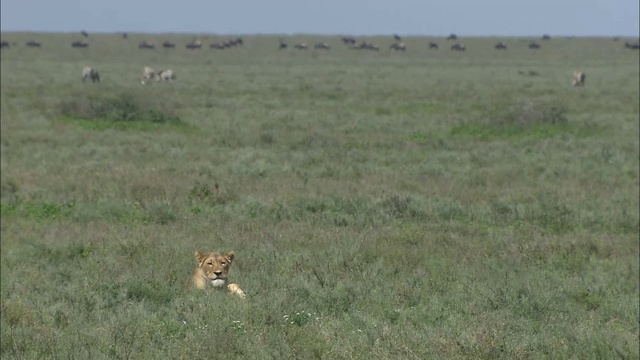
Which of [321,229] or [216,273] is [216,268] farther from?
[321,229]

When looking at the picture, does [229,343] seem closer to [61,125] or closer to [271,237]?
[271,237]

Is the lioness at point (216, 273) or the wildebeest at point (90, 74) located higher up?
the lioness at point (216, 273)

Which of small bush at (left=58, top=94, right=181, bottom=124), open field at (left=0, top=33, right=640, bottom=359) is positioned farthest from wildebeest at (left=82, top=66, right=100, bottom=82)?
small bush at (left=58, top=94, right=181, bottom=124)

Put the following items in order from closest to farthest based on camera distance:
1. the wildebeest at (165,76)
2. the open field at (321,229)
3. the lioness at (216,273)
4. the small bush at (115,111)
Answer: the open field at (321,229), the lioness at (216,273), the small bush at (115,111), the wildebeest at (165,76)

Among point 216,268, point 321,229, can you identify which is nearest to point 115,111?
point 321,229

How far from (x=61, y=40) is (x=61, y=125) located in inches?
3258

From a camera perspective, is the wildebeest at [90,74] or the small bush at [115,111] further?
the wildebeest at [90,74]

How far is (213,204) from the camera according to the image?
1545 centimetres

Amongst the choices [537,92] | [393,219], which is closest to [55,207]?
[393,219]

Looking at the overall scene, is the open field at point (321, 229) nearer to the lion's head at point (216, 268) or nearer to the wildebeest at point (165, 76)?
the lion's head at point (216, 268)

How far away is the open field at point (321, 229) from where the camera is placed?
8.20 m

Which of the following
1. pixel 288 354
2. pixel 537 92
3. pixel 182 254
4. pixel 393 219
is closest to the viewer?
pixel 288 354

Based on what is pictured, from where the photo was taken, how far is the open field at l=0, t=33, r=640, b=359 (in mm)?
8203

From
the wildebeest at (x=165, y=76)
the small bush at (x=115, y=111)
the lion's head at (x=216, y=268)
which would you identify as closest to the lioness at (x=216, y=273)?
the lion's head at (x=216, y=268)
